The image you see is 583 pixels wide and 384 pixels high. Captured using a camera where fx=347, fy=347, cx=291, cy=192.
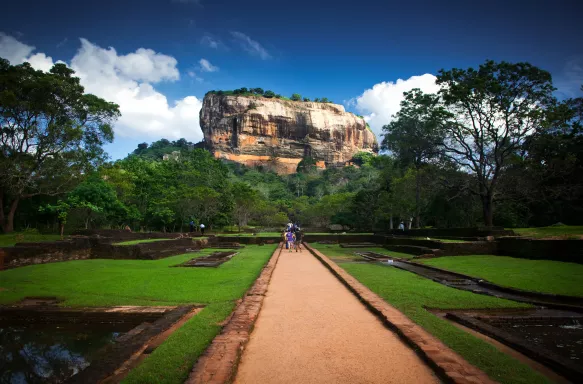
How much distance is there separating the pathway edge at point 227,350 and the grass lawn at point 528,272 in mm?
5383

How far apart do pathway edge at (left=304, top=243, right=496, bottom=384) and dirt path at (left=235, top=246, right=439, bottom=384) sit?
Result: 87 millimetres

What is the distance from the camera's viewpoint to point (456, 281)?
8133mm

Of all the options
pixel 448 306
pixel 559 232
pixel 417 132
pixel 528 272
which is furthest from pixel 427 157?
pixel 448 306

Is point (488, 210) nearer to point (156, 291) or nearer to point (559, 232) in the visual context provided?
point (559, 232)

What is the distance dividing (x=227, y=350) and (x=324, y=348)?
1.04 m

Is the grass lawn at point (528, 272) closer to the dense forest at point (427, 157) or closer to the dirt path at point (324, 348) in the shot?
the dirt path at point (324, 348)

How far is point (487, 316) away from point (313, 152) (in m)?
113

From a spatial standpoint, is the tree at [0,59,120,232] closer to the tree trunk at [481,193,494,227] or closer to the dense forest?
the dense forest

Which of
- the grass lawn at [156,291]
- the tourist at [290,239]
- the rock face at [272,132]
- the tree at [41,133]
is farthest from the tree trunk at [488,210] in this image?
the rock face at [272,132]

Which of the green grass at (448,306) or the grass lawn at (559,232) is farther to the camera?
the grass lawn at (559,232)

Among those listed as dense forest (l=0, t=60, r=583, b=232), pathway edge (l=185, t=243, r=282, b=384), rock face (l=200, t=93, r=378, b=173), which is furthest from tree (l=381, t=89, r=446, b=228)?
rock face (l=200, t=93, r=378, b=173)

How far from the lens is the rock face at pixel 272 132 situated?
11206 centimetres

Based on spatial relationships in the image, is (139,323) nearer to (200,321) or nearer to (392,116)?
(200,321)

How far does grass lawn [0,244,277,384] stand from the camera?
129 inches
